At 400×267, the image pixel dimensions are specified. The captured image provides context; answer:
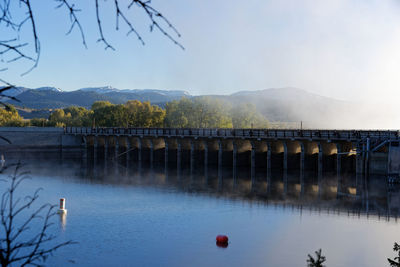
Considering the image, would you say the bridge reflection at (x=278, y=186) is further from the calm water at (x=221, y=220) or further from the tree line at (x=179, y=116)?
the tree line at (x=179, y=116)

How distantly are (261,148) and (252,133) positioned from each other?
434cm

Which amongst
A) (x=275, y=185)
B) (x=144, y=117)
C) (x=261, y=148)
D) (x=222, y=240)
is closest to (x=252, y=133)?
(x=261, y=148)

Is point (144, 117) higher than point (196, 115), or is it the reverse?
point (196, 115)

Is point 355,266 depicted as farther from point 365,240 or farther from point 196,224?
point 196,224

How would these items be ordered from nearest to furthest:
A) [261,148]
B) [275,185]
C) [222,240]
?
[222,240], [275,185], [261,148]

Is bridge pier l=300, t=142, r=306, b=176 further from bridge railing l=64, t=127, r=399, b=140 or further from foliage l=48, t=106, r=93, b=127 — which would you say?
foliage l=48, t=106, r=93, b=127

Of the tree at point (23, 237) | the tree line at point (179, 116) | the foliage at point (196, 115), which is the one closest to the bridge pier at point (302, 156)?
the tree at point (23, 237)

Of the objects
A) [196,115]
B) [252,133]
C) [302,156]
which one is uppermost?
[196,115]

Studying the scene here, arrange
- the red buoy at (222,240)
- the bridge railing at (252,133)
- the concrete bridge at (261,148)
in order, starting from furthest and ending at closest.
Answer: the bridge railing at (252,133) < the concrete bridge at (261,148) < the red buoy at (222,240)

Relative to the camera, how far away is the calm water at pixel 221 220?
22781mm

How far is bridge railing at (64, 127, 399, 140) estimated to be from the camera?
192 ft

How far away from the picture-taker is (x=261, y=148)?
70938mm

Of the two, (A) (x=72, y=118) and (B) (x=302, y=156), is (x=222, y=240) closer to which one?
(B) (x=302, y=156)

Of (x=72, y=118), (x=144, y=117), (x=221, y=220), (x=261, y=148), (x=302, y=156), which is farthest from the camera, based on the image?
(x=72, y=118)
